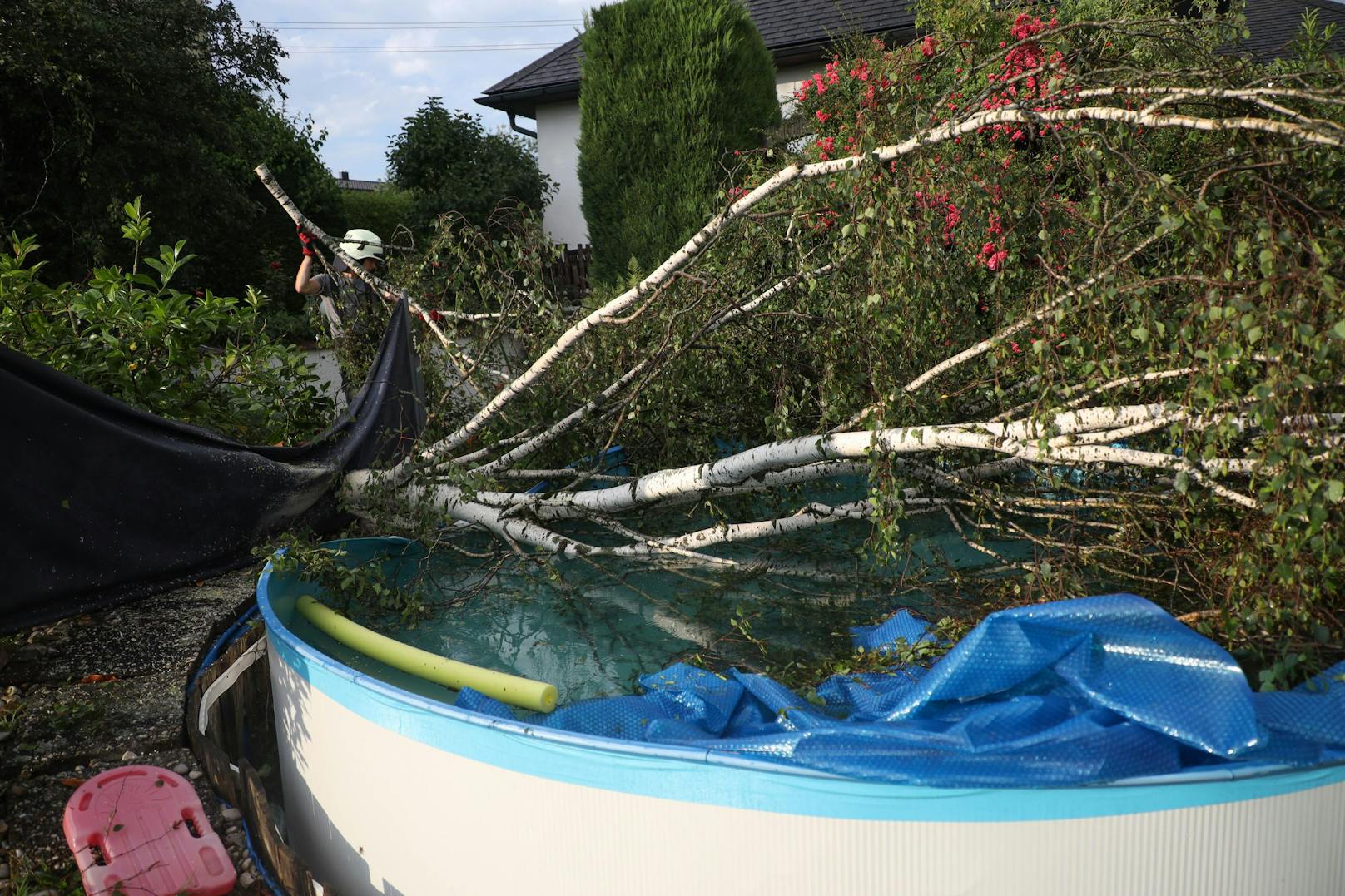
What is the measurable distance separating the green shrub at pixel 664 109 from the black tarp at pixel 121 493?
7.10 metres

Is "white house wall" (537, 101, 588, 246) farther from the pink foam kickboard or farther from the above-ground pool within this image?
the above-ground pool

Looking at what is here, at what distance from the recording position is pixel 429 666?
9.88 feet

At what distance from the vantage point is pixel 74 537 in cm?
358

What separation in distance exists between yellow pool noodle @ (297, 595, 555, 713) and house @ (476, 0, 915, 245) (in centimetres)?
1116

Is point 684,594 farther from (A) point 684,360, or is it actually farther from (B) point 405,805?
(B) point 405,805

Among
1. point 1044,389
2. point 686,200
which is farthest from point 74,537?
point 686,200

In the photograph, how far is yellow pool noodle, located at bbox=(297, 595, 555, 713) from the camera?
8.98 ft

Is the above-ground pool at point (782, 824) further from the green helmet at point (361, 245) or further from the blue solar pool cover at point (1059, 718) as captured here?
the green helmet at point (361, 245)

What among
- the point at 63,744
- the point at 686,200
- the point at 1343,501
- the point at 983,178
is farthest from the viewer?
the point at 686,200

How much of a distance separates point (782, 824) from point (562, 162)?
581 inches

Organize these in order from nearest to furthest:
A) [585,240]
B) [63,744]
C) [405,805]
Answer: [405,805]
[63,744]
[585,240]

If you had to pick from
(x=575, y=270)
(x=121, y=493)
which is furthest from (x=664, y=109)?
(x=121, y=493)

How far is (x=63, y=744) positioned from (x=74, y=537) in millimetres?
797

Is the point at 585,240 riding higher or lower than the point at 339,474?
higher
